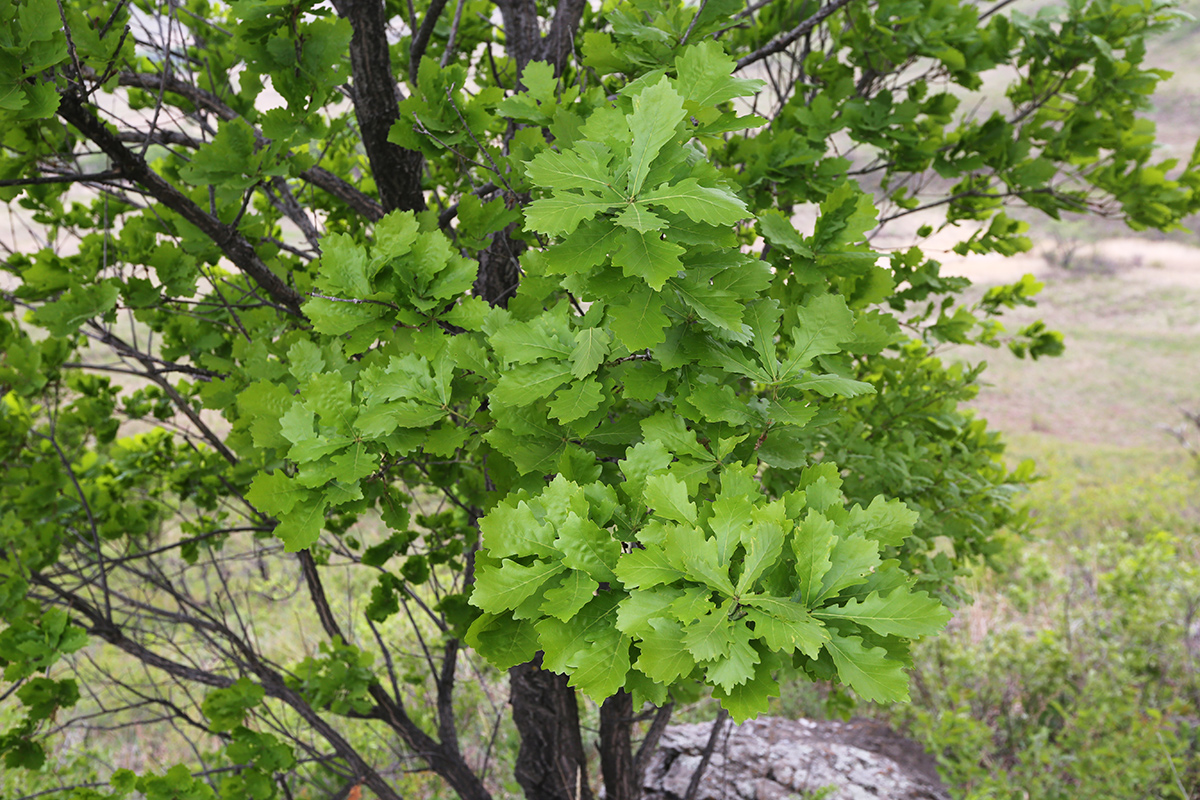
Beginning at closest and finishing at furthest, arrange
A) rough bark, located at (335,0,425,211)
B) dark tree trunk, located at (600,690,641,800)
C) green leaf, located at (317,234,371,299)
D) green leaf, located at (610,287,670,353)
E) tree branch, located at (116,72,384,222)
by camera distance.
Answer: green leaf, located at (610,287,670,353)
green leaf, located at (317,234,371,299)
rough bark, located at (335,0,425,211)
tree branch, located at (116,72,384,222)
dark tree trunk, located at (600,690,641,800)

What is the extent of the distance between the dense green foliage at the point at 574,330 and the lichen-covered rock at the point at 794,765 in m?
1.26

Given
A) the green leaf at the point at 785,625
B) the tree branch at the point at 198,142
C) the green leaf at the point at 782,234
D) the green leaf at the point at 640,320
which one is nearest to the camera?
the green leaf at the point at 785,625

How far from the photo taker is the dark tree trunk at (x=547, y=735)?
245 cm

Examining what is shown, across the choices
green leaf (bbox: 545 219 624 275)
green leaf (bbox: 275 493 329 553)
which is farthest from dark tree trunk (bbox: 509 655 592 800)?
green leaf (bbox: 545 219 624 275)

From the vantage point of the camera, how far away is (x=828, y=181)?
1905 mm

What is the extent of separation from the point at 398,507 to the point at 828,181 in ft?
4.71

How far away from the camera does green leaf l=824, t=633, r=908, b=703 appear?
2.53 feet

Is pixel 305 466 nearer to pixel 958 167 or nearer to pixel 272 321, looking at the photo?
pixel 272 321

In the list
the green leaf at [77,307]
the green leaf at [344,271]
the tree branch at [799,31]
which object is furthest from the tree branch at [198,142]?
the tree branch at [799,31]

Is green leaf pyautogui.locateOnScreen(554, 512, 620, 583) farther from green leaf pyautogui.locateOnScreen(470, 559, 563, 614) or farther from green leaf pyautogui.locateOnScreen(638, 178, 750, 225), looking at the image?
green leaf pyautogui.locateOnScreen(638, 178, 750, 225)

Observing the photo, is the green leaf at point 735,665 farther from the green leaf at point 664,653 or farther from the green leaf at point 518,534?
the green leaf at point 518,534

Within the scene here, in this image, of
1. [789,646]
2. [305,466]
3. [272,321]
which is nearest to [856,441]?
[789,646]

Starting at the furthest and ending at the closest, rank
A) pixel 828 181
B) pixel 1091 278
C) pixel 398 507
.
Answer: pixel 1091 278
pixel 828 181
pixel 398 507

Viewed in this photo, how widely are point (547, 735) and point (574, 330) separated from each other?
6.43 ft
